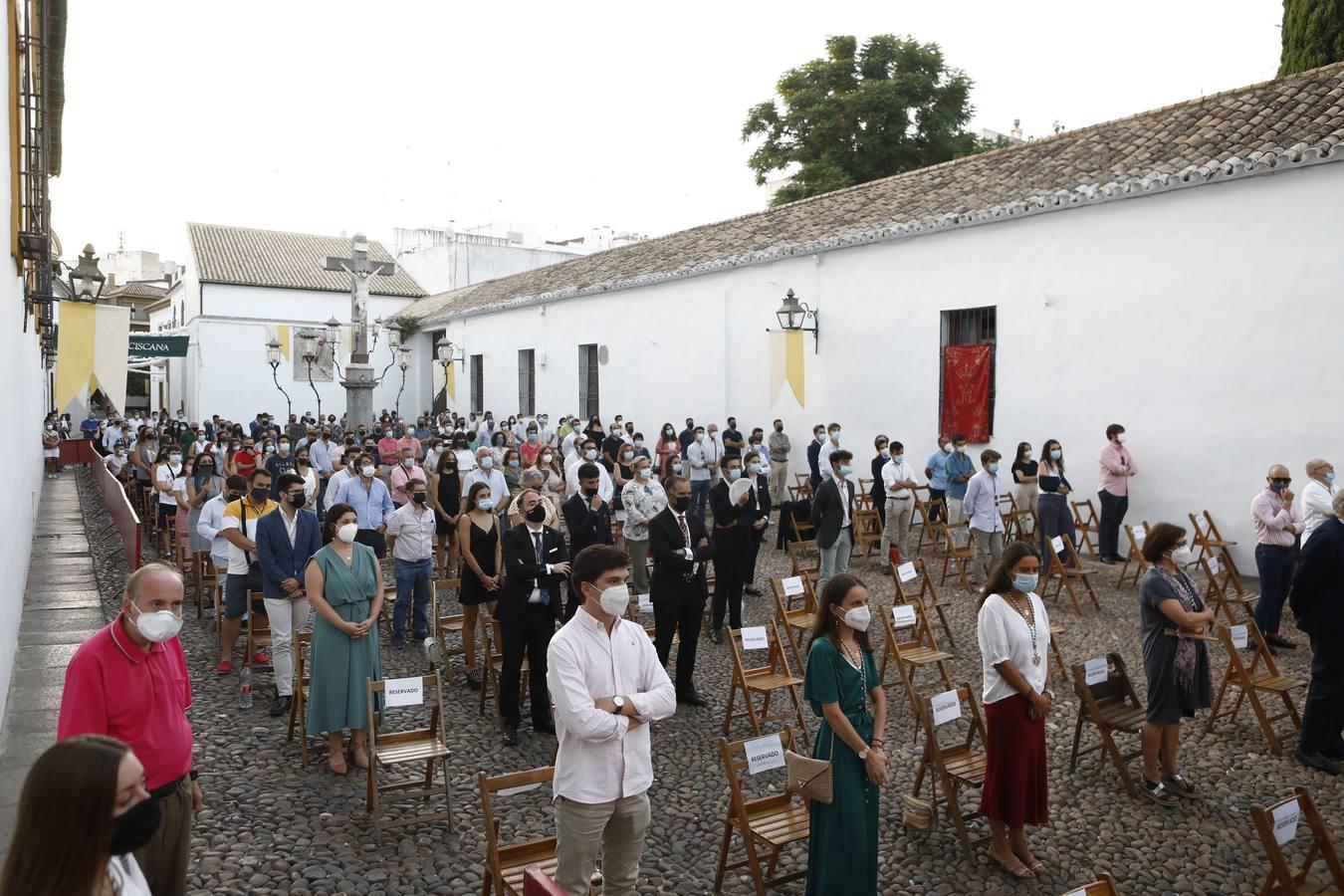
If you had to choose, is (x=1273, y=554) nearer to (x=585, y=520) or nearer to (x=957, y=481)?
(x=957, y=481)

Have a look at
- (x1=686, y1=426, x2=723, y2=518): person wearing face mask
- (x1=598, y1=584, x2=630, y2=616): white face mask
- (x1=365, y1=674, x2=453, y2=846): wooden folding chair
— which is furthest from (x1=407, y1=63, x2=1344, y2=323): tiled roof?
(x1=365, y1=674, x2=453, y2=846): wooden folding chair

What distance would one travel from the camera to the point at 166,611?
381 centimetres

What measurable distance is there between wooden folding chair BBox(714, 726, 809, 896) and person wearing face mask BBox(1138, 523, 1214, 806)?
2.42 metres

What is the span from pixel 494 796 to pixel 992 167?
48.5ft

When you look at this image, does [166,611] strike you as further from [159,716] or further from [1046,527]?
[1046,527]

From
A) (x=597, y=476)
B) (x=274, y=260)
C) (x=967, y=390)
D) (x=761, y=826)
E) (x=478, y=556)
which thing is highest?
(x=274, y=260)

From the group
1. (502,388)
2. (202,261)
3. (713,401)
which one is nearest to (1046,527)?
(713,401)

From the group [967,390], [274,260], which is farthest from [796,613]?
[274,260]

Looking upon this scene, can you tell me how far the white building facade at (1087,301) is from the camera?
453 inches

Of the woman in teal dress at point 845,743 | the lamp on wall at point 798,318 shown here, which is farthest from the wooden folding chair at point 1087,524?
the woman in teal dress at point 845,743

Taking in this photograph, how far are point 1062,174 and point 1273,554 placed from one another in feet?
25.7

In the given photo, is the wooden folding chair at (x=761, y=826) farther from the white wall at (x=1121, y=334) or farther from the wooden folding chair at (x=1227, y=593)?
the white wall at (x=1121, y=334)

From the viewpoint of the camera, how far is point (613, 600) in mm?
4117

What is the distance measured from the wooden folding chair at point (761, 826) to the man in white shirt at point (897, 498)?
813 centimetres
